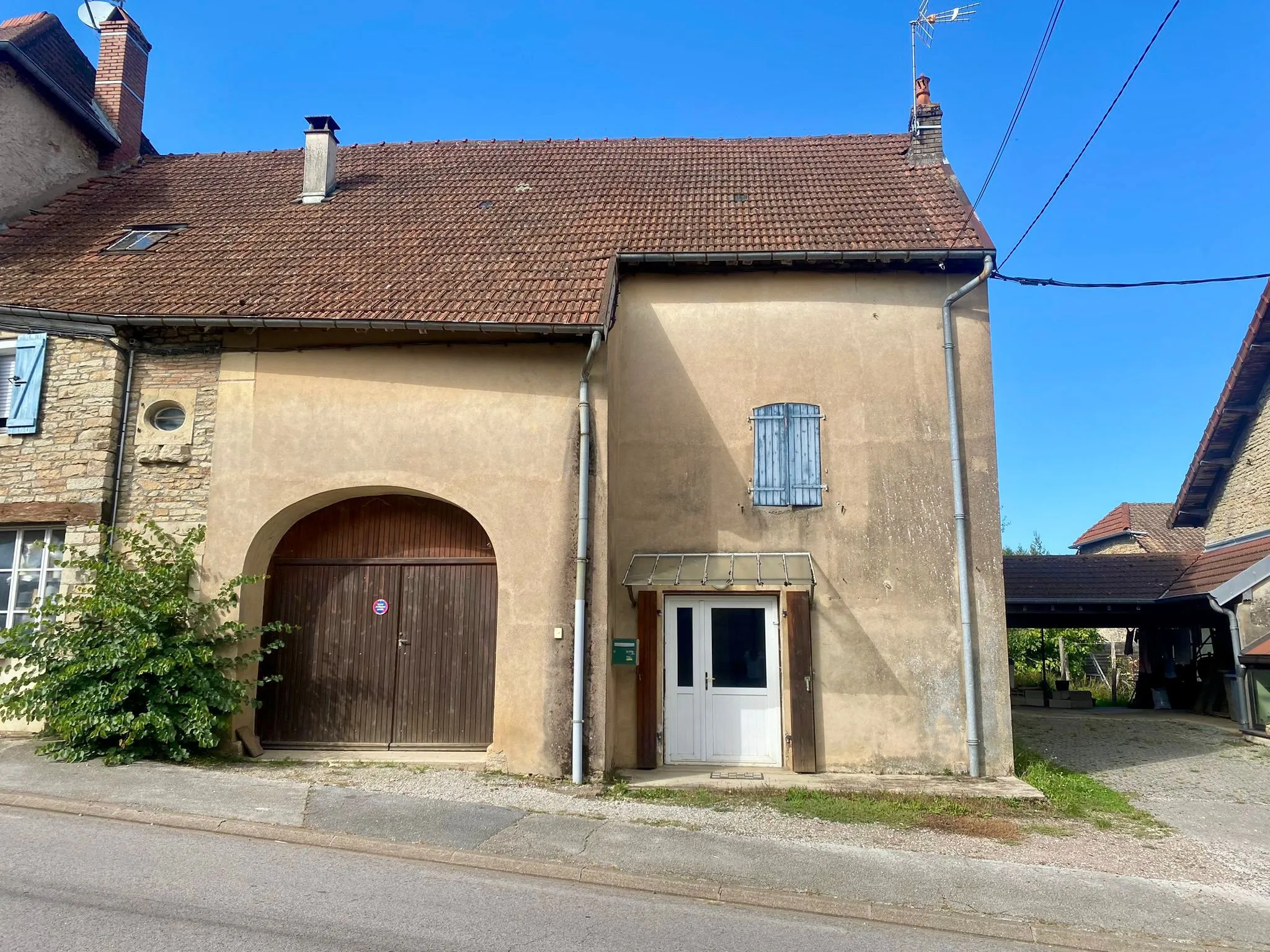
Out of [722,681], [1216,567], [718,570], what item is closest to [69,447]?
[718,570]

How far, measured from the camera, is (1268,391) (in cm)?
1467

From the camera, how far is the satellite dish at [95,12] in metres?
14.3

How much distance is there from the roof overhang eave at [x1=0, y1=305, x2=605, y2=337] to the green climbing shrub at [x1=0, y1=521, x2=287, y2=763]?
2.15 meters

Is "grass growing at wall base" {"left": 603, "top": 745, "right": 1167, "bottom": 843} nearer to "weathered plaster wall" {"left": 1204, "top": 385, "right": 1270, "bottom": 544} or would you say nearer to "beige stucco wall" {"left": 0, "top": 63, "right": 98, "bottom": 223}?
"weathered plaster wall" {"left": 1204, "top": 385, "right": 1270, "bottom": 544}

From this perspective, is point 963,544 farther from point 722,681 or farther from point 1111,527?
point 1111,527

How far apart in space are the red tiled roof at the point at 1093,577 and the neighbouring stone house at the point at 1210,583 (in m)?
0.02

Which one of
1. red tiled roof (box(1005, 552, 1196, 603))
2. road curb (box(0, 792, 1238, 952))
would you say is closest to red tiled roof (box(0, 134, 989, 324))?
road curb (box(0, 792, 1238, 952))

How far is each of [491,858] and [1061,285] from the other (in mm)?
8334

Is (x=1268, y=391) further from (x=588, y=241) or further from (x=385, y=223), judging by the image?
(x=385, y=223)

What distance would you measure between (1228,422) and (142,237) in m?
17.6

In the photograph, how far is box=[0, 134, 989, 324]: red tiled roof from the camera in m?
9.39

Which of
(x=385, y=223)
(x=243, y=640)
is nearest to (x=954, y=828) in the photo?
(x=243, y=640)

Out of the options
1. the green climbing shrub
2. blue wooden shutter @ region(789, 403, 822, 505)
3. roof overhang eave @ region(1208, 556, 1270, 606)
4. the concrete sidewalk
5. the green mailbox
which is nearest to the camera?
the concrete sidewalk

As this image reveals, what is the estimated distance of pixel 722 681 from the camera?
9727 millimetres
